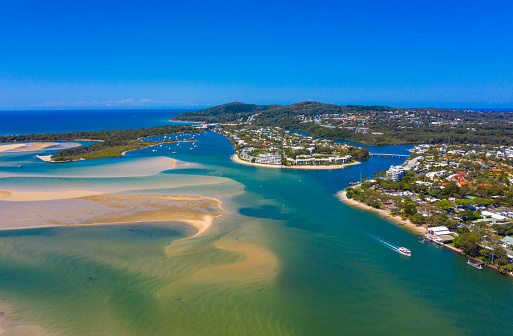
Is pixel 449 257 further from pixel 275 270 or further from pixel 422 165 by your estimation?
pixel 422 165

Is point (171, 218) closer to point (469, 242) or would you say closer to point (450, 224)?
point (469, 242)

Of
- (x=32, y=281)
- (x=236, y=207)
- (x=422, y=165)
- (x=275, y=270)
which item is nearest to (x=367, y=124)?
(x=422, y=165)

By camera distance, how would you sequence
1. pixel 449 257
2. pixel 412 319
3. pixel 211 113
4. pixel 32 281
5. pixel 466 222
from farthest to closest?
pixel 211 113, pixel 466 222, pixel 449 257, pixel 32 281, pixel 412 319

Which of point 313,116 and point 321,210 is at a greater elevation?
point 313,116

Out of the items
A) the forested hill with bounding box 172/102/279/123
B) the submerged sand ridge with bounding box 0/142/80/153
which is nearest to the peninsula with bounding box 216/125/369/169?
the submerged sand ridge with bounding box 0/142/80/153

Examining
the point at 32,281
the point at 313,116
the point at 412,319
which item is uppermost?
the point at 313,116

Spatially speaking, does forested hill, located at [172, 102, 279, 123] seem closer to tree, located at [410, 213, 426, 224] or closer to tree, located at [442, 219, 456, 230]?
tree, located at [410, 213, 426, 224]

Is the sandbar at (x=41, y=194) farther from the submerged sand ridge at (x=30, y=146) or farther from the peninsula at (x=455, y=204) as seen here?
the submerged sand ridge at (x=30, y=146)

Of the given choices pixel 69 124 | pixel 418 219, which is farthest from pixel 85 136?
pixel 418 219
